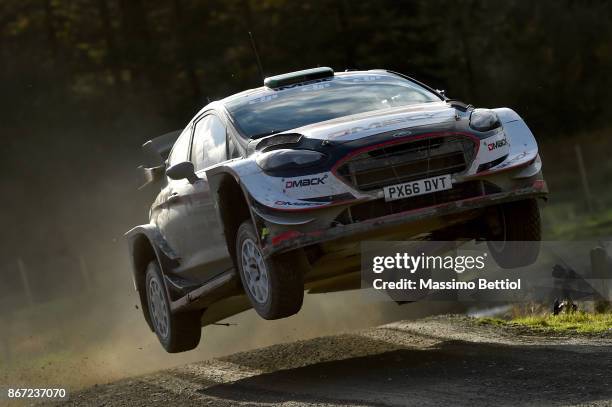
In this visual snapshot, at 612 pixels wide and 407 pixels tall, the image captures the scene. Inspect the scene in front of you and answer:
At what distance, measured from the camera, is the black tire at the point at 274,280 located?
317 inches

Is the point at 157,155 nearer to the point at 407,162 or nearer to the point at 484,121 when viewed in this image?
the point at 407,162

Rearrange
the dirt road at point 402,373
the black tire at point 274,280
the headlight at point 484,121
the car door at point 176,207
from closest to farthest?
the dirt road at point 402,373 → the black tire at point 274,280 → the headlight at point 484,121 → the car door at point 176,207

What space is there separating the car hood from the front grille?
0.16m

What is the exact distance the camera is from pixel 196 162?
9758mm

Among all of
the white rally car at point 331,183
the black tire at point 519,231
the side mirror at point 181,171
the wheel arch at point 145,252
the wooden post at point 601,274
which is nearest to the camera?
the white rally car at point 331,183

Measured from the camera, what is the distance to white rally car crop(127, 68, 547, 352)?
793cm

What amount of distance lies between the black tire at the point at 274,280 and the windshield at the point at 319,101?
959 millimetres

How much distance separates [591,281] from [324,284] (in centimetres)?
327

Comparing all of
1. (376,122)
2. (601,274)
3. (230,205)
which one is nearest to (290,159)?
(376,122)

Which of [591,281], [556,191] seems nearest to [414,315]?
[591,281]

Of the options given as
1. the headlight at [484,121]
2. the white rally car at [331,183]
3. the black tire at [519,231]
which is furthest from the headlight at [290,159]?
the black tire at [519,231]

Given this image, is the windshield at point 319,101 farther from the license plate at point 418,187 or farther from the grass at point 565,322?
the grass at point 565,322

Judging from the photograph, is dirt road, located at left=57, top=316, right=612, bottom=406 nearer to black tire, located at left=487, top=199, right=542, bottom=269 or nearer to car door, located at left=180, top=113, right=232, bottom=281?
black tire, located at left=487, top=199, right=542, bottom=269

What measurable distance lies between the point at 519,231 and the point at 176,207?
9.58ft
